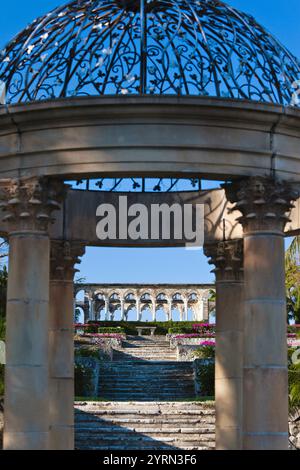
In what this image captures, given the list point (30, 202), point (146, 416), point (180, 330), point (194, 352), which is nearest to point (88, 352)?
point (194, 352)

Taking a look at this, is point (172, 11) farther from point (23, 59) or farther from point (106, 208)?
point (106, 208)

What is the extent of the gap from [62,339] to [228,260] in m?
5.38

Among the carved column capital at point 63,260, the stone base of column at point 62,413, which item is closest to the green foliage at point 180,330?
the carved column capital at point 63,260

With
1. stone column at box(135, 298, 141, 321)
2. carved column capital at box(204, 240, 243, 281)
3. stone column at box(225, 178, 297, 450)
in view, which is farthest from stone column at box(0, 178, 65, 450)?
stone column at box(135, 298, 141, 321)

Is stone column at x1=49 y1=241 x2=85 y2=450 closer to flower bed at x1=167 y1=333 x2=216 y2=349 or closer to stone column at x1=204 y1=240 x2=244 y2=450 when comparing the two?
stone column at x1=204 y1=240 x2=244 y2=450

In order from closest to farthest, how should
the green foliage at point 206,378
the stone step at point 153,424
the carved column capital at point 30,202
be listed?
the carved column capital at point 30,202 → the stone step at point 153,424 → the green foliage at point 206,378

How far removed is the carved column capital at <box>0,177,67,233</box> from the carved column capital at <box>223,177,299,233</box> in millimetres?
4181

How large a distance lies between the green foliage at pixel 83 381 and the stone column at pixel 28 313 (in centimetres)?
3312

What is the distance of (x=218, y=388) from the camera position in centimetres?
2714

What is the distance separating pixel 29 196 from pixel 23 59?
12.6 feet

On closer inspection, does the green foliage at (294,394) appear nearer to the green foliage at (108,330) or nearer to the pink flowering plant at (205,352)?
the pink flowering plant at (205,352)

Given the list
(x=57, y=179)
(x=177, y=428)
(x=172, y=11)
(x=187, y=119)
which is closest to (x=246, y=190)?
(x=187, y=119)

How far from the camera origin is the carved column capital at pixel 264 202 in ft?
68.1

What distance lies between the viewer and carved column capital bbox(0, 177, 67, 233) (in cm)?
2070
